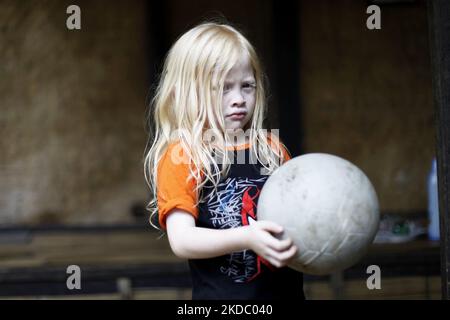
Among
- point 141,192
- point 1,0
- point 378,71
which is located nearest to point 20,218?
point 141,192

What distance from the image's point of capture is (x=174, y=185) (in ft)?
7.15

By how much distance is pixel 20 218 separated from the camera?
720cm

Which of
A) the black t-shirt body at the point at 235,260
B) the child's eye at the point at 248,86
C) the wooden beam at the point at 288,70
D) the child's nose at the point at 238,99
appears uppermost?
the wooden beam at the point at 288,70

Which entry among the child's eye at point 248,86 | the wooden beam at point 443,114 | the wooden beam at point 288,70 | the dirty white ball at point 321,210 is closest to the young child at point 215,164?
the child's eye at point 248,86

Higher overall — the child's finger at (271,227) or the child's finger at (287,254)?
the child's finger at (271,227)

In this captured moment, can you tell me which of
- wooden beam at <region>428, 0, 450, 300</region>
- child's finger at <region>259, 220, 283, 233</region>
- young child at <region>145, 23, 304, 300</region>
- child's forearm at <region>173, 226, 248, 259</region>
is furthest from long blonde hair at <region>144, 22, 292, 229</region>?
wooden beam at <region>428, 0, 450, 300</region>

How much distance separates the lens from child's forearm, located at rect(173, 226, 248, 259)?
202 centimetres

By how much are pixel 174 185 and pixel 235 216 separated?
0.20 metres

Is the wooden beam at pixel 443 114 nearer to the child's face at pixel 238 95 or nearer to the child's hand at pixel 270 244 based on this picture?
the child's face at pixel 238 95

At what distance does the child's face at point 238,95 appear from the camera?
225 centimetres

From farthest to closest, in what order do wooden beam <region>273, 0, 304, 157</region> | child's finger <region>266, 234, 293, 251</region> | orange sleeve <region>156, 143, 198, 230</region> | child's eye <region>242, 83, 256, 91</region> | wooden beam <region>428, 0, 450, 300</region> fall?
1. wooden beam <region>273, 0, 304, 157</region>
2. wooden beam <region>428, 0, 450, 300</region>
3. child's eye <region>242, 83, 256, 91</region>
4. orange sleeve <region>156, 143, 198, 230</region>
5. child's finger <region>266, 234, 293, 251</region>

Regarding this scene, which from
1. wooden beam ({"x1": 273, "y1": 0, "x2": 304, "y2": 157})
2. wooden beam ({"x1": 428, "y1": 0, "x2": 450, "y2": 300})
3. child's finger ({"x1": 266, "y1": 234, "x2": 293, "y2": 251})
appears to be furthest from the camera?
wooden beam ({"x1": 273, "y1": 0, "x2": 304, "y2": 157})

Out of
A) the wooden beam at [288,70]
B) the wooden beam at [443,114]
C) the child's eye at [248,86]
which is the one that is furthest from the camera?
the wooden beam at [288,70]

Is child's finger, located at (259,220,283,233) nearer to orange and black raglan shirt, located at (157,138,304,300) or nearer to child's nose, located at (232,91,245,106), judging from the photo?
orange and black raglan shirt, located at (157,138,304,300)
